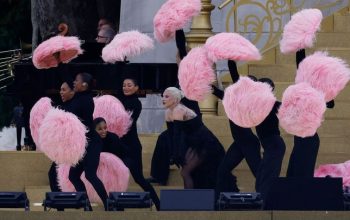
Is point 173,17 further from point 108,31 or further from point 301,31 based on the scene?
point 108,31

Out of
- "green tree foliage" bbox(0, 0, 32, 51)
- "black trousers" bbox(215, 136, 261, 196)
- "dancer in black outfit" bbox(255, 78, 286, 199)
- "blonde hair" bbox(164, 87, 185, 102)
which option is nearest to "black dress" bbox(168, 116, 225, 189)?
"blonde hair" bbox(164, 87, 185, 102)

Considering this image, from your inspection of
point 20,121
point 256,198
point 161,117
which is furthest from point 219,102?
point 20,121

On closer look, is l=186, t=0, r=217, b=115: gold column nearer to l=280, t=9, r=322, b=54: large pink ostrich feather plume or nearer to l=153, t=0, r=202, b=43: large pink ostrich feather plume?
l=153, t=0, r=202, b=43: large pink ostrich feather plume

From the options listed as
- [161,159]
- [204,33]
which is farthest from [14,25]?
[161,159]

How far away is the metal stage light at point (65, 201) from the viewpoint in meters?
17.6

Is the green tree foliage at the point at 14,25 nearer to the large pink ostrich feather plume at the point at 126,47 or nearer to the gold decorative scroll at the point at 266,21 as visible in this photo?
the gold decorative scroll at the point at 266,21

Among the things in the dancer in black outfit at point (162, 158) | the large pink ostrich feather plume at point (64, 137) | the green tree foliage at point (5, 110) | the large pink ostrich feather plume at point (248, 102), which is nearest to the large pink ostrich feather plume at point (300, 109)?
the large pink ostrich feather plume at point (248, 102)

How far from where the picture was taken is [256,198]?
57.6ft

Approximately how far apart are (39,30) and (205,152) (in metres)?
12.4

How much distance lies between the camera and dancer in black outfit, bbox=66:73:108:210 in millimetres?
19469

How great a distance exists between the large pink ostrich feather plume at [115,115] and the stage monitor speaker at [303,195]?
3.57 m

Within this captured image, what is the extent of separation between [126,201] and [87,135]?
203 cm

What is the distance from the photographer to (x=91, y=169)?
19469mm

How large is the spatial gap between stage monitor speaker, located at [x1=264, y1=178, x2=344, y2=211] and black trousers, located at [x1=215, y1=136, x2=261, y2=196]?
7.09 ft
